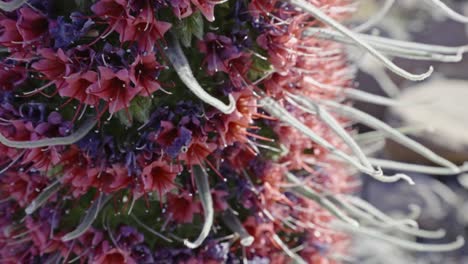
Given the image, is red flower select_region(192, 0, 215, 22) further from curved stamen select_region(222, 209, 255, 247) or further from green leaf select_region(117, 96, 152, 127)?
curved stamen select_region(222, 209, 255, 247)

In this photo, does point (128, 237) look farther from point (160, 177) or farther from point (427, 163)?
point (427, 163)

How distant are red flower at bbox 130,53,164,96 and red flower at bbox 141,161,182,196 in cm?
11

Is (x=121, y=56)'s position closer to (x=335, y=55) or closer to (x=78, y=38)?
(x=78, y=38)

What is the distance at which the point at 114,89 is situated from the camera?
0.95 metres

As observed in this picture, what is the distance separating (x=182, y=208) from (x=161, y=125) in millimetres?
177

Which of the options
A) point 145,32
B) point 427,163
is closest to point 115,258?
point 145,32

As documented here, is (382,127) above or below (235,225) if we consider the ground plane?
above

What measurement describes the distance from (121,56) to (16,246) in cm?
42

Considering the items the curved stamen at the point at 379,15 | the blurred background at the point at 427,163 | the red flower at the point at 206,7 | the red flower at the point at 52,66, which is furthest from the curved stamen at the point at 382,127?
the blurred background at the point at 427,163

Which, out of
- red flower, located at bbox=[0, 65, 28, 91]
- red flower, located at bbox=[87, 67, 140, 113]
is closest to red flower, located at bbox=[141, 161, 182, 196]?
red flower, located at bbox=[87, 67, 140, 113]

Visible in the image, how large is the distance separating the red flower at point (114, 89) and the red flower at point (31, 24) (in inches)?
4.6

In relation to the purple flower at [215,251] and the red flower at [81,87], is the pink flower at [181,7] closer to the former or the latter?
the red flower at [81,87]

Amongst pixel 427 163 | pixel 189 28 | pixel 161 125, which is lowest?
pixel 427 163

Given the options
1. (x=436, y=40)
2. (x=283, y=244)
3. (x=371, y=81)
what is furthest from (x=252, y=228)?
(x=436, y=40)
